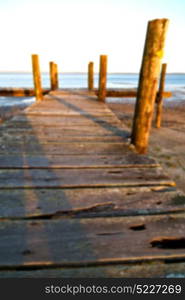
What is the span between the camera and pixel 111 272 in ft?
3.23

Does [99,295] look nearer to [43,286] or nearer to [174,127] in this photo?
[43,286]

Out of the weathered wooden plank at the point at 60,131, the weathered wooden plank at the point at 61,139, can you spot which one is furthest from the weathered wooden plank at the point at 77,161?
the weathered wooden plank at the point at 60,131

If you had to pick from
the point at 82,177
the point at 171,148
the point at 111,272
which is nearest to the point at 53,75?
the point at 171,148

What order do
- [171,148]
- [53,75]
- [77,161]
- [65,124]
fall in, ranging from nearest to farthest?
[77,161] → [65,124] → [171,148] → [53,75]

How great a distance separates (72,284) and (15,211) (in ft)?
2.14

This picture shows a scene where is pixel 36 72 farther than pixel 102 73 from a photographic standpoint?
Yes

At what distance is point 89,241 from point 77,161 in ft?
3.67

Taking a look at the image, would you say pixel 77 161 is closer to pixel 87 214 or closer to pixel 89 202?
pixel 89 202

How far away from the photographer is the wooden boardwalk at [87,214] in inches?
40.0

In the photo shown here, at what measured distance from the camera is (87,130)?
10.8ft

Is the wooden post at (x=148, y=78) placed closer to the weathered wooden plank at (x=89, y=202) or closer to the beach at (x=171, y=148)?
the weathered wooden plank at (x=89, y=202)

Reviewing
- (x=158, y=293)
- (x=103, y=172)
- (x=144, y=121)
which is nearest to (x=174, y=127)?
(x=144, y=121)

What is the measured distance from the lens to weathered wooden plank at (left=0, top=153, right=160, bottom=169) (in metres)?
2.05

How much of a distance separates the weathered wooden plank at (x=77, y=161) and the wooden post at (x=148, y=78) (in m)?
0.37
